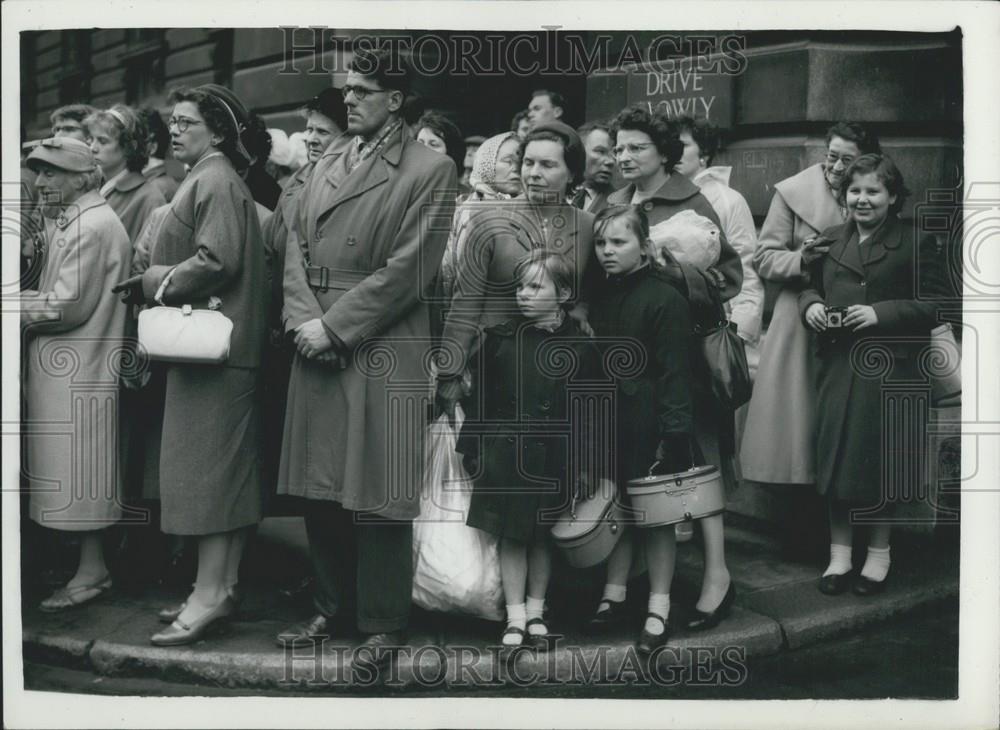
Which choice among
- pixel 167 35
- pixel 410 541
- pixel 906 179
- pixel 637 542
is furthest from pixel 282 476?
pixel 167 35

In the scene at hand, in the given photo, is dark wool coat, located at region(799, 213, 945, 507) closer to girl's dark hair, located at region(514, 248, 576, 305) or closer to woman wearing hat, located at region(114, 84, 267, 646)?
girl's dark hair, located at region(514, 248, 576, 305)

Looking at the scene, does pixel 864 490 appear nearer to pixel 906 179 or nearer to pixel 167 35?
pixel 906 179

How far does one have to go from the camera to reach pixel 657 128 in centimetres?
548

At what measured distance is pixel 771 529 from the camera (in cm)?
662

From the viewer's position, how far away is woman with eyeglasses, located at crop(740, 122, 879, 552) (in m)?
5.84

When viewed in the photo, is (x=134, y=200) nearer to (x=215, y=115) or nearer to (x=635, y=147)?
(x=215, y=115)

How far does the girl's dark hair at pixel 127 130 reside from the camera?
6359mm

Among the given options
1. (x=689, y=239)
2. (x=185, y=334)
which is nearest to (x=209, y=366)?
(x=185, y=334)

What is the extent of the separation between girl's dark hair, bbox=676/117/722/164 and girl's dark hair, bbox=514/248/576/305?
3.87ft

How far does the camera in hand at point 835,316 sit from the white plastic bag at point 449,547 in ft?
5.29

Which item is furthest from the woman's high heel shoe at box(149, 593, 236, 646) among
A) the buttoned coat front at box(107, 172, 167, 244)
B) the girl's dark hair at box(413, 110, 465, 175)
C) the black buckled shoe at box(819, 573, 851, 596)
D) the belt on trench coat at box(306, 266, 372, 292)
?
the black buckled shoe at box(819, 573, 851, 596)

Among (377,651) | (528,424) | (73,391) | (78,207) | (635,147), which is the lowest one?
(377,651)

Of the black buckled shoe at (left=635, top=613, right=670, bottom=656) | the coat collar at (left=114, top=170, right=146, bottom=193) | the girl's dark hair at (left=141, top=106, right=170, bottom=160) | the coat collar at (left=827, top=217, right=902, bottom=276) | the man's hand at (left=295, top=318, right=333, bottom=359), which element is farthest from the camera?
the girl's dark hair at (left=141, top=106, right=170, bottom=160)

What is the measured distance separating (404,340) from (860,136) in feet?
7.10
